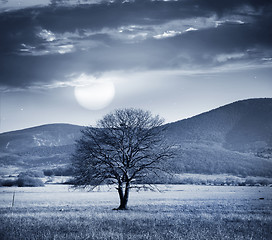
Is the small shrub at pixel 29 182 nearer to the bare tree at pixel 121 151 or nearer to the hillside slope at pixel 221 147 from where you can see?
the hillside slope at pixel 221 147

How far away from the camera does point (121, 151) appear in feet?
98.9

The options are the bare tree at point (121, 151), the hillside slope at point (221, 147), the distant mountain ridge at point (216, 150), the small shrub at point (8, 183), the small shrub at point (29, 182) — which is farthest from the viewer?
the distant mountain ridge at point (216, 150)

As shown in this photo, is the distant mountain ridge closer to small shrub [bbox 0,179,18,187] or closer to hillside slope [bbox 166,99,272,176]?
hillside slope [bbox 166,99,272,176]

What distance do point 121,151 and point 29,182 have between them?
2628 inches

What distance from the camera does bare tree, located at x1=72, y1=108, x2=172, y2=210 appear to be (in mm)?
29203

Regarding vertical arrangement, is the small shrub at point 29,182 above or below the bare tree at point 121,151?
below

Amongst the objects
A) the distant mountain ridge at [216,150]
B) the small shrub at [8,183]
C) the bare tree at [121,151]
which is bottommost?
the small shrub at [8,183]

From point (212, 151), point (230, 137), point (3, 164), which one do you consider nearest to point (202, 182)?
point (212, 151)

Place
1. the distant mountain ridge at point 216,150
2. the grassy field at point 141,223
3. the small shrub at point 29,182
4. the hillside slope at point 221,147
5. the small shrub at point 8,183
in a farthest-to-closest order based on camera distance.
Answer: the distant mountain ridge at point 216,150, the hillside slope at point 221,147, the small shrub at point 8,183, the small shrub at point 29,182, the grassy field at point 141,223

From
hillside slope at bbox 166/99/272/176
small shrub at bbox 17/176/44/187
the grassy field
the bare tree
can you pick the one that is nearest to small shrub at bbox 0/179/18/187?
small shrub at bbox 17/176/44/187

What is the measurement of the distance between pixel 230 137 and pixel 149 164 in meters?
164

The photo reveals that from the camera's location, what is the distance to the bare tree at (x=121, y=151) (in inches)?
1150

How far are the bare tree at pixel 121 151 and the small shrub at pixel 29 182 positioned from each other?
204ft

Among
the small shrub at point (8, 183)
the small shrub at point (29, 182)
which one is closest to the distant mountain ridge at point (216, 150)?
the small shrub at point (29, 182)
